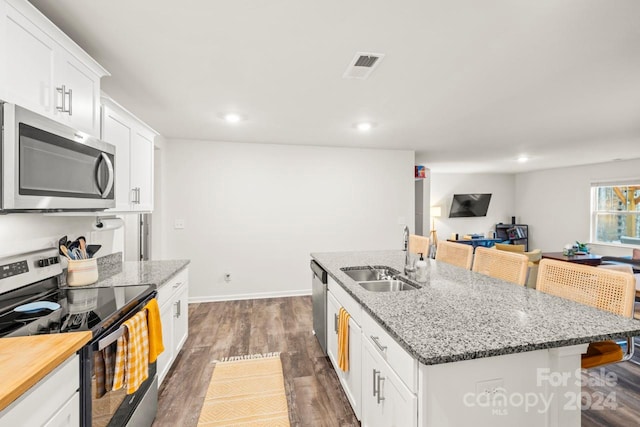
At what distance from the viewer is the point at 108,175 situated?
182 centimetres

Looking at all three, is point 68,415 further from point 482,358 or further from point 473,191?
point 473,191

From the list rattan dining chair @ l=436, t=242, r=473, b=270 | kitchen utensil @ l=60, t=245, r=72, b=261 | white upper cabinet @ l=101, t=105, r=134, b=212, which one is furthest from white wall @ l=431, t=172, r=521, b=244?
kitchen utensil @ l=60, t=245, r=72, b=261

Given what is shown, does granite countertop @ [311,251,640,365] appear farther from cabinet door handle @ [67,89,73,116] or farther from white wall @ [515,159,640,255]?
white wall @ [515,159,640,255]

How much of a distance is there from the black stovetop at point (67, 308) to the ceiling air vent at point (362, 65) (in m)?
1.98

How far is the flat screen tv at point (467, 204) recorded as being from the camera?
320 inches

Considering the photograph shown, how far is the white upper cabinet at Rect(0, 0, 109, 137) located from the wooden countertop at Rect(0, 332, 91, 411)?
0.96 m

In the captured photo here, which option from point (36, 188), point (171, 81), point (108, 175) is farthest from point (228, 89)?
point (36, 188)

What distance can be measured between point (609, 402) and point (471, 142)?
11.3ft

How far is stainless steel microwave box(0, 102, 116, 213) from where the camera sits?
1.15 meters

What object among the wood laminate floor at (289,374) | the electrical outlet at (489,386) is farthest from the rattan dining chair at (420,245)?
the electrical outlet at (489,386)

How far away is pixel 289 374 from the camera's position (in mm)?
2463

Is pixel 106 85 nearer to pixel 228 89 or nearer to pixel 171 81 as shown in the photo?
pixel 171 81

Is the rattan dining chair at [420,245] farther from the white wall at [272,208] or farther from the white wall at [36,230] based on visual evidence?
the white wall at [36,230]

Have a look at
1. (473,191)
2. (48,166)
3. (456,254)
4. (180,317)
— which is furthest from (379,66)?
(473,191)
